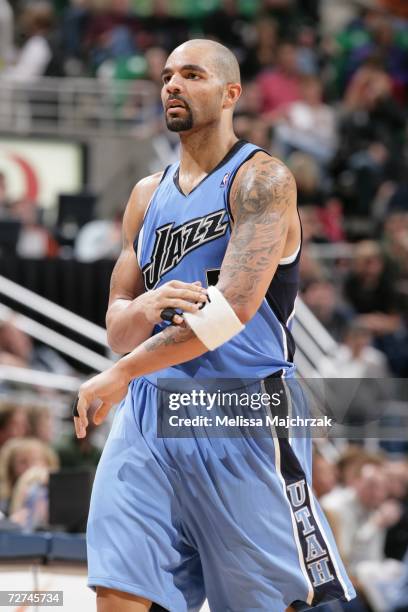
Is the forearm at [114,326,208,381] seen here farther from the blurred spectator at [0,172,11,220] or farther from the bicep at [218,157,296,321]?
the blurred spectator at [0,172,11,220]

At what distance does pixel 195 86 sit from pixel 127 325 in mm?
759

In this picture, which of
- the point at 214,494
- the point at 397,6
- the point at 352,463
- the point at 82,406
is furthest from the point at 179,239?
the point at 397,6

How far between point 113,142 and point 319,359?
4919 millimetres

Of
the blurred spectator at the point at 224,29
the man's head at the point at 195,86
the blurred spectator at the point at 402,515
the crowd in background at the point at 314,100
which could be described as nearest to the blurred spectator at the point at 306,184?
the crowd in background at the point at 314,100

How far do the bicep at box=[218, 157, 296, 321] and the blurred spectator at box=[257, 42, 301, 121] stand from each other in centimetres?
1106

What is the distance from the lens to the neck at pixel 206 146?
4262mm

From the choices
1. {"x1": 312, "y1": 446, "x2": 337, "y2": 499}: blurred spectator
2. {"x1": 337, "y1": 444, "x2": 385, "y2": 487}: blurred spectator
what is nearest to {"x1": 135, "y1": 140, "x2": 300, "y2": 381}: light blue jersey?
{"x1": 312, "y1": 446, "x2": 337, "y2": 499}: blurred spectator

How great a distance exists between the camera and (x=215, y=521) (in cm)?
407

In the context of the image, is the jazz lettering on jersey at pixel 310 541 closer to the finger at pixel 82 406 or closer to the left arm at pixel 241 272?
the left arm at pixel 241 272

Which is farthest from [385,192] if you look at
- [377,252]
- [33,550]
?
[33,550]

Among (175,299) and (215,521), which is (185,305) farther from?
(215,521)

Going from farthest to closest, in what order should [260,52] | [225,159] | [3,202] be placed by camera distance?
[260,52]
[3,202]
[225,159]

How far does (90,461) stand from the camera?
28.1 ft

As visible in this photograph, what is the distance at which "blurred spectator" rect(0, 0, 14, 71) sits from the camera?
15.0m
